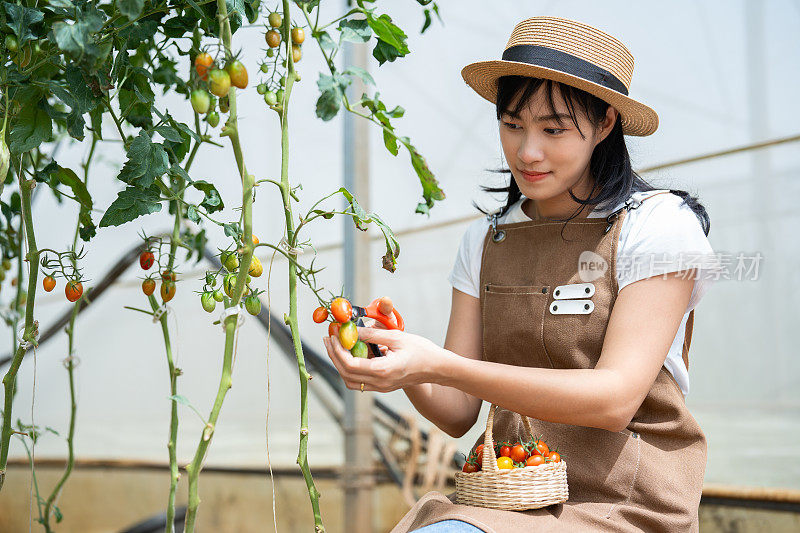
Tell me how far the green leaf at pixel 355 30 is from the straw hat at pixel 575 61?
314 millimetres

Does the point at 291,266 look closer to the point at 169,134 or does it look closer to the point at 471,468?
the point at 169,134

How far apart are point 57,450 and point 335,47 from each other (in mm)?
3419

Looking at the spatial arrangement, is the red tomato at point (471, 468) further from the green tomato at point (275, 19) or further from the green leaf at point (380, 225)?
the green tomato at point (275, 19)

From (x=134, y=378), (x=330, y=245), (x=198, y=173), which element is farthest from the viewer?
(x=134, y=378)

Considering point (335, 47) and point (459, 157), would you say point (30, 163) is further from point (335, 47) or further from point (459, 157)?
point (459, 157)

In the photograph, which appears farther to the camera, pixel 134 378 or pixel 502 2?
pixel 134 378

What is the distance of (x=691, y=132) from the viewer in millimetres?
2123

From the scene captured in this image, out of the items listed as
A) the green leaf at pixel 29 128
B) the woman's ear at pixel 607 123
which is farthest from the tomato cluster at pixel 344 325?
the woman's ear at pixel 607 123

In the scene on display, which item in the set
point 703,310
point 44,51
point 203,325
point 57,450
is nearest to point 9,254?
point 44,51

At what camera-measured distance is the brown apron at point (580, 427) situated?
1.06m

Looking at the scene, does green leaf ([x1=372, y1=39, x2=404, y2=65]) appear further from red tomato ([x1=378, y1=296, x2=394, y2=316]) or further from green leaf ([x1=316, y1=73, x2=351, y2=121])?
red tomato ([x1=378, y1=296, x2=394, y2=316])

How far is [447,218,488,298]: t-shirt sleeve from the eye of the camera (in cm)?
134

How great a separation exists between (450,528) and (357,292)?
1.55m

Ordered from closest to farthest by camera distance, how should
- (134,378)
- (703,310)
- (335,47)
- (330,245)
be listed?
(335,47) → (703,310) → (330,245) → (134,378)
